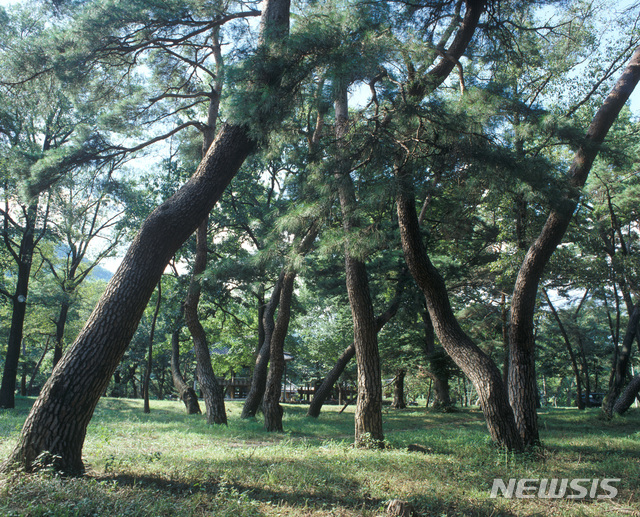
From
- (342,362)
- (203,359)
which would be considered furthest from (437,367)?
(203,359)

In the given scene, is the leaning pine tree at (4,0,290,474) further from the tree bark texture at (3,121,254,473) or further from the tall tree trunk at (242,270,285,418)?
the tall tree trunk at (242,270,285,418)

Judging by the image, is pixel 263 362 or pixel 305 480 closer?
pixel 305 480

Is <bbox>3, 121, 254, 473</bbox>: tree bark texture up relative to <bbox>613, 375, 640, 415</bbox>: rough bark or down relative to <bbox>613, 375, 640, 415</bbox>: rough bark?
up

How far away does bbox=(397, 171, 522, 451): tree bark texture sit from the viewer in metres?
6.21

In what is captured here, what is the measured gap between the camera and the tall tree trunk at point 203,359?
1121 centimetres

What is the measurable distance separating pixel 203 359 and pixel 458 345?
7.77 m

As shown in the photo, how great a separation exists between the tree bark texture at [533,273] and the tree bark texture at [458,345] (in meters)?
0.62

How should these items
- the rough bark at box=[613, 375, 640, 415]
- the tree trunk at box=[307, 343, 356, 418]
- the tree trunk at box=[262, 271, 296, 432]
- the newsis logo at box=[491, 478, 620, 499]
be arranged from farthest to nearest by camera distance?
the tree trunk at box=[307, 343, 356, 418], the rough bark at box=[613, 375, 640, 415], the tree trunk at box=[262, 271, 296, 432], the newsis logo at box=[491, 478, 620, 499]

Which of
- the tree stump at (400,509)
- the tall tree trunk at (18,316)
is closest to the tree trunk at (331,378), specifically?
the tree stump at (400,509)

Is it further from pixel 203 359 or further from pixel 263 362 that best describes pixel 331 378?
pixel 203 359

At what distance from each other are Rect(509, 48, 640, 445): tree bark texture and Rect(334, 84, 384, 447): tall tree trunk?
89.8 inches

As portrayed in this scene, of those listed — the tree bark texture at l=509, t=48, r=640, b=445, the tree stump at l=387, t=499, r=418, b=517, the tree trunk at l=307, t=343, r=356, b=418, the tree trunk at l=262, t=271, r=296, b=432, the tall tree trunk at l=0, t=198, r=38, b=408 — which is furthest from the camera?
the tall tree trunk at l=0, t=198, r=38, b=408

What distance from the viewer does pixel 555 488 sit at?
4.33 m

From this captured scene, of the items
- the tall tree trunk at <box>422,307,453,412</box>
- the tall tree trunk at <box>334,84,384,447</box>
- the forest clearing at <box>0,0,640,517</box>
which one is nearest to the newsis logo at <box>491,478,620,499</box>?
the forest clearing at <box>0,0,640,517</box>
